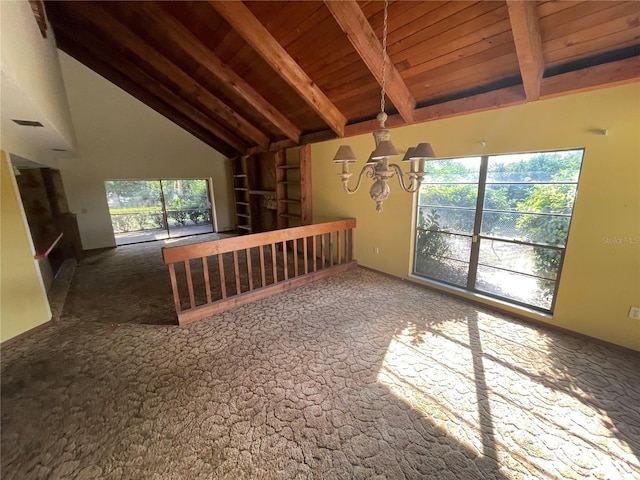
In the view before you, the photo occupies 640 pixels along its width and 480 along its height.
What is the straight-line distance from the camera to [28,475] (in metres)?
1.55

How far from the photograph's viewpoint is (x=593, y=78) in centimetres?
231

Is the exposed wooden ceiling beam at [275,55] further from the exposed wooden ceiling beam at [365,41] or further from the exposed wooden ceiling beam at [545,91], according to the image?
the exposed wooden ceiling beam at [365,41]

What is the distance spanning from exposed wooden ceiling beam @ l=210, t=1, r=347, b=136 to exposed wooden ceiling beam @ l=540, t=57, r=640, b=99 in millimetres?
2699

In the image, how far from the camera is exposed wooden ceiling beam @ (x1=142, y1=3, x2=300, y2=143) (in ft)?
10.9

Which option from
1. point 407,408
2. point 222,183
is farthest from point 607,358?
point 222,183

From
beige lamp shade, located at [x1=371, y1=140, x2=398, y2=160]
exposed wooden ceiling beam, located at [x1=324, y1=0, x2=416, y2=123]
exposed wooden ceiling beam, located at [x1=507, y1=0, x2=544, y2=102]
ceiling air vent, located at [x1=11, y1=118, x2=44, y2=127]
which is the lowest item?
beige lamp shade, located at [x1=371, y1=140, x2=398, y2=160]

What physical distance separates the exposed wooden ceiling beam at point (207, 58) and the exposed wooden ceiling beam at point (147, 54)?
0.82m

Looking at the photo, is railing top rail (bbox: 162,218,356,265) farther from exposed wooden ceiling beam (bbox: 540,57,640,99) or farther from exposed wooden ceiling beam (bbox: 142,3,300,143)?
exposed wooden ceiling beam (bbox: 540,57,640,99)

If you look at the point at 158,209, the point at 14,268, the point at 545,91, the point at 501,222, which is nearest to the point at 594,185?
the point at 501,222

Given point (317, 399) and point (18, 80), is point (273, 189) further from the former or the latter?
point (317, 399)

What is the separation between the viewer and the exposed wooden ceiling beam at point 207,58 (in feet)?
10.9

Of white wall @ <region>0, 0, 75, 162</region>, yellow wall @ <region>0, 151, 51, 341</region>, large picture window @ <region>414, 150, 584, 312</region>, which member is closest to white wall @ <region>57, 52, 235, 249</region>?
white wall @ <region>0, 0, 75, 162</region>

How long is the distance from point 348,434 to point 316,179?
4.67 metres

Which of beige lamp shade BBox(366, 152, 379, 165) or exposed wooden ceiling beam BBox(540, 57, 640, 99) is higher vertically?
exposed wooden ceiling beam BBox(540, 57, 640, 99)
